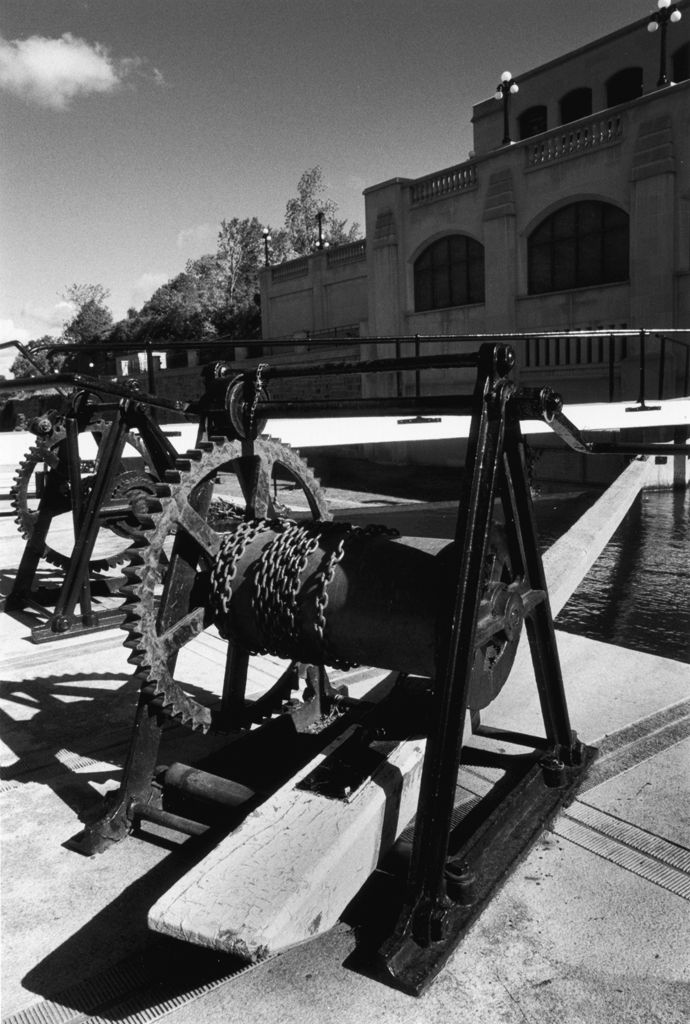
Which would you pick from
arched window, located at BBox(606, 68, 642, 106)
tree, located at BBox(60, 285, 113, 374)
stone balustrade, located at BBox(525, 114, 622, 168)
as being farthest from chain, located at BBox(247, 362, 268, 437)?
tree, located at BBox(60, 285, 113, 374)

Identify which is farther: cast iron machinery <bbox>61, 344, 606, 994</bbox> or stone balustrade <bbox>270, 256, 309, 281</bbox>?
stone balustrade <bbox>270, 256, 309, 281</bbox>

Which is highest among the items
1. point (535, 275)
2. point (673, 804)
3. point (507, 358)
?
point (535, 275)

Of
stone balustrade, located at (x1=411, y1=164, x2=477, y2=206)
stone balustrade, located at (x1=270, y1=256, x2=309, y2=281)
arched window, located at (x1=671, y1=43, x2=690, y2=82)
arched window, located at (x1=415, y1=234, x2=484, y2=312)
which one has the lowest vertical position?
arched window, located at (x1=415, y1=234, x2=484, y2=312)

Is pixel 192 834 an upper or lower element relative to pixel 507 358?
lower

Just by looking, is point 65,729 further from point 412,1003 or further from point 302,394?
point 302,394

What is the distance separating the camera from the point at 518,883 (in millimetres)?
2893

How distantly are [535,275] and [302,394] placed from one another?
10325mm

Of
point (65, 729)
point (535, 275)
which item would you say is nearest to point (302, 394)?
point (535, 275)

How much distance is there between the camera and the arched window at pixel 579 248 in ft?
89.2

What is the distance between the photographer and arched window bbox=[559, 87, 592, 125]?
39750mm

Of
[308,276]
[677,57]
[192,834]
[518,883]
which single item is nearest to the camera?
[518,883]

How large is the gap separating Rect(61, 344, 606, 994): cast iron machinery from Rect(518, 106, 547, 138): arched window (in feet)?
143

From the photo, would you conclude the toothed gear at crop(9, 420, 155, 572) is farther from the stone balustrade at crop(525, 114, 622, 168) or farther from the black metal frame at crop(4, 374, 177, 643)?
the stone balustrade at crop(525, 114, 622, 168)

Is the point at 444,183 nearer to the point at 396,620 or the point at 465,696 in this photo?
the point at 396,620
